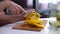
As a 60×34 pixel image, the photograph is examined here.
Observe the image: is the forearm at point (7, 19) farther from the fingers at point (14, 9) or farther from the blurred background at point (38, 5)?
the blurred background at point (38, 5)

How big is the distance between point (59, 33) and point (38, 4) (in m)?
1.77

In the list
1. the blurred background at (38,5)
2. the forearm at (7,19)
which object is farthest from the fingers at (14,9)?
the blurred background at (38,5)

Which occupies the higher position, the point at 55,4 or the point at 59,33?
the point at 55,4

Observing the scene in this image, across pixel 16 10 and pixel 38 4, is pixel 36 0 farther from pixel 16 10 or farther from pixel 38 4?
pixel 16 10

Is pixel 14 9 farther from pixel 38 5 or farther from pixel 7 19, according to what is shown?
pixel 38 5

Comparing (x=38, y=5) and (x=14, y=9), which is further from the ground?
(x=14, y=9)

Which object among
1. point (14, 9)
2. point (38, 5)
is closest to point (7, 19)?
point (14, 9)

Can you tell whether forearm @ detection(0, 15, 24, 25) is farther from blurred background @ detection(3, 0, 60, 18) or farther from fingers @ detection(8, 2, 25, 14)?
blurred background @ detection(3, 0, 60, 18)

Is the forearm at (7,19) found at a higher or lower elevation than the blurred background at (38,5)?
higher

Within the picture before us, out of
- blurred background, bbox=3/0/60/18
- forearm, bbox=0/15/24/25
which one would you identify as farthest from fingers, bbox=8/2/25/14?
blurred background, bbox=3/0/60/18

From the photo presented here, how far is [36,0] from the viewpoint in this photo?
217 cm

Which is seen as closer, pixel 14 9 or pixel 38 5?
pixel 14 9

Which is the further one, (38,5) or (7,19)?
(38,5)

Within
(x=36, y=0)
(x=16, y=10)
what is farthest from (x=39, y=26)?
(x=36, y=0)
